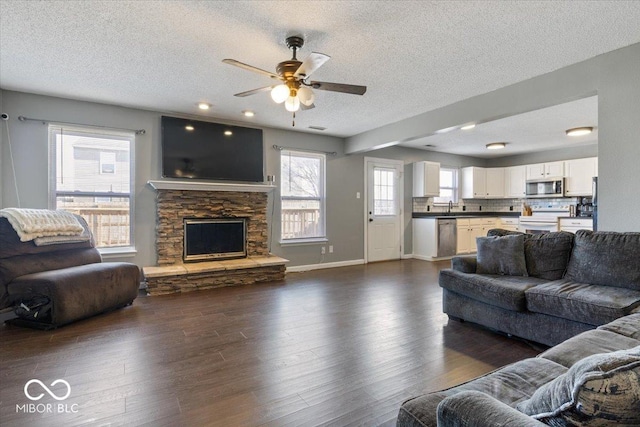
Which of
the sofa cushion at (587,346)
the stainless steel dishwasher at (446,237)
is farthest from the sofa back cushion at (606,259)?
the stainless steel dishwasher at (446,237)

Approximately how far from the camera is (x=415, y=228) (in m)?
7.18

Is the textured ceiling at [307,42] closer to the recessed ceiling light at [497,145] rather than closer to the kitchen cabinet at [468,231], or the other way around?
the recessed ceiling light at [497,145]

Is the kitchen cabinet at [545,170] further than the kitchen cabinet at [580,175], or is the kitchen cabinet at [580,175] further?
the kitchen cabinet at [545,170]

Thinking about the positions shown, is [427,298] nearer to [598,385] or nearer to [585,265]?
[585,265]

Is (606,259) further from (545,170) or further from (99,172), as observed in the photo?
(99,172)

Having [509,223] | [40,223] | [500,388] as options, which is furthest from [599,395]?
[509,223]

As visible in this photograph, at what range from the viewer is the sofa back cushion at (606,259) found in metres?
2.48

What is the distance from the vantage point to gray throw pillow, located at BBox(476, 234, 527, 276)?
307 cm

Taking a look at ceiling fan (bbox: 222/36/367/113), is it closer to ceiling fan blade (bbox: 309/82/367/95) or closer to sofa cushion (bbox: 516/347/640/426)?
ceiling fan blade (bbox: 309/82/367/95)

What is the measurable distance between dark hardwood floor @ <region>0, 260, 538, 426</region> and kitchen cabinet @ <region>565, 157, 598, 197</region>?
496 cm

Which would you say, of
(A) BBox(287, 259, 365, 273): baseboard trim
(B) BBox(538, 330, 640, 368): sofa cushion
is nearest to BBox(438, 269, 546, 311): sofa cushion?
(B) BBox(538, 330, 640, 368): sofa cushion

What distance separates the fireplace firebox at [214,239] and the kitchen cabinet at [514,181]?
Result: 637 centimetres

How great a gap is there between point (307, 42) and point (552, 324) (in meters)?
2.89

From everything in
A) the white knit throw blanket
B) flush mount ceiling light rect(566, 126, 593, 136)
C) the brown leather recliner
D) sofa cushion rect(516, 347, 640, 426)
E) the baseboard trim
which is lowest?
the baseboard trim
